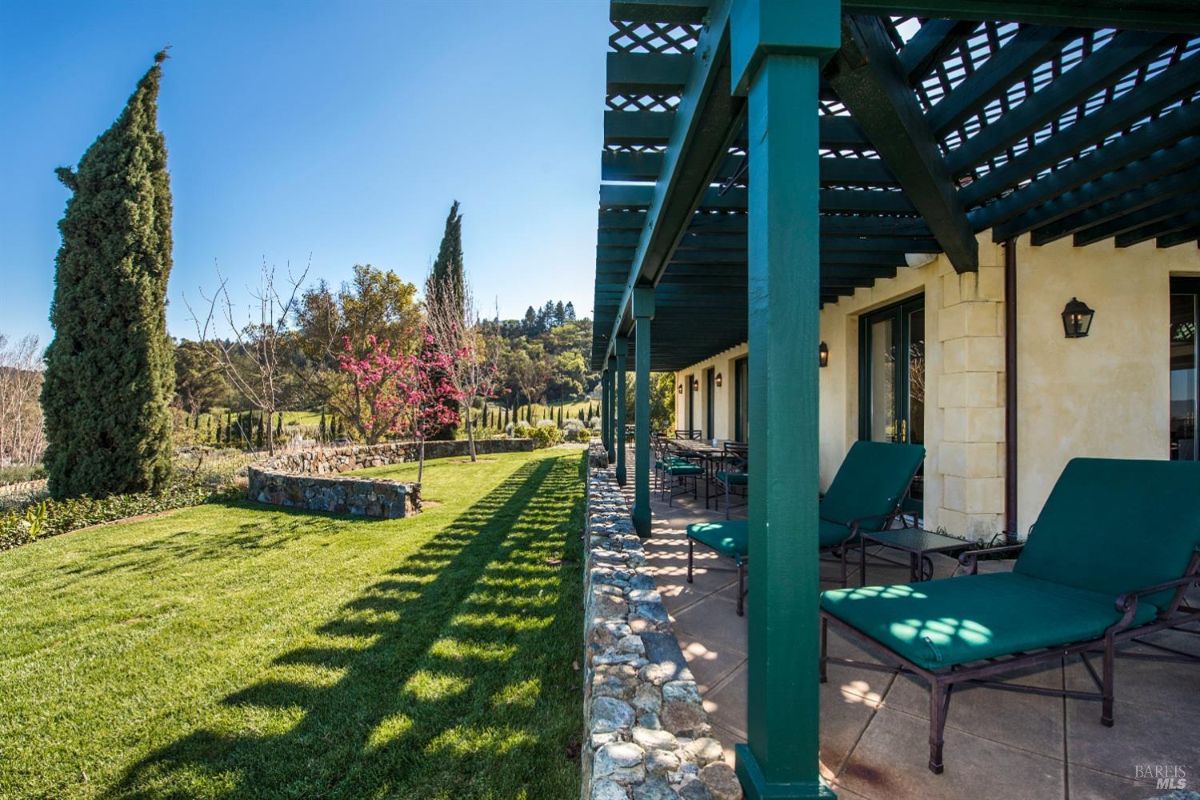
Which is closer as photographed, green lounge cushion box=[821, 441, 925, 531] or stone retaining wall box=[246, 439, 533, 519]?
green lounge cushion box=[821, 441, 925, 531]

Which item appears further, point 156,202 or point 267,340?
point 267,340

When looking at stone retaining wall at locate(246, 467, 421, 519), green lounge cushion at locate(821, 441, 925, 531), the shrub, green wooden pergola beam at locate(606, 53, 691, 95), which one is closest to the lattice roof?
green wooden pergola beam at locate(606, 53, 691, 95)

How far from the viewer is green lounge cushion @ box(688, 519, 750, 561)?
2.95 metres

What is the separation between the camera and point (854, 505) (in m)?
3.60

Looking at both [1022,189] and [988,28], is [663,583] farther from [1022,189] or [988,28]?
[1022,189]

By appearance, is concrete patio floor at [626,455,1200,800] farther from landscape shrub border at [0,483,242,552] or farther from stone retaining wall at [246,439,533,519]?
landscape shrub border at [0,483,242,552]

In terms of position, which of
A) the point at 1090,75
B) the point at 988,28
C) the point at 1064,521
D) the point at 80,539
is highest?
the point at 988,28

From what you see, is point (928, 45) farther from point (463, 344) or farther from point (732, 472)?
point (463, 344)

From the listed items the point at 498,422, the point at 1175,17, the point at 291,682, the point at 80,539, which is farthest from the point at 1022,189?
the point at 498,422

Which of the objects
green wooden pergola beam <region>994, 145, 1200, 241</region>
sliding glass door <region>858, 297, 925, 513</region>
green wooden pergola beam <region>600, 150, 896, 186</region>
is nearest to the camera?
green wooden pergola beam <region>994, 145, 1200, 241</region>

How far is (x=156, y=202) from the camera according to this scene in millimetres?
8000

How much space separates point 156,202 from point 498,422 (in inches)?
624

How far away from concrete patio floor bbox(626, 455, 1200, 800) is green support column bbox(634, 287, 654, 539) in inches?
81.2

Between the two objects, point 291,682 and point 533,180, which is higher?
point 533,180
